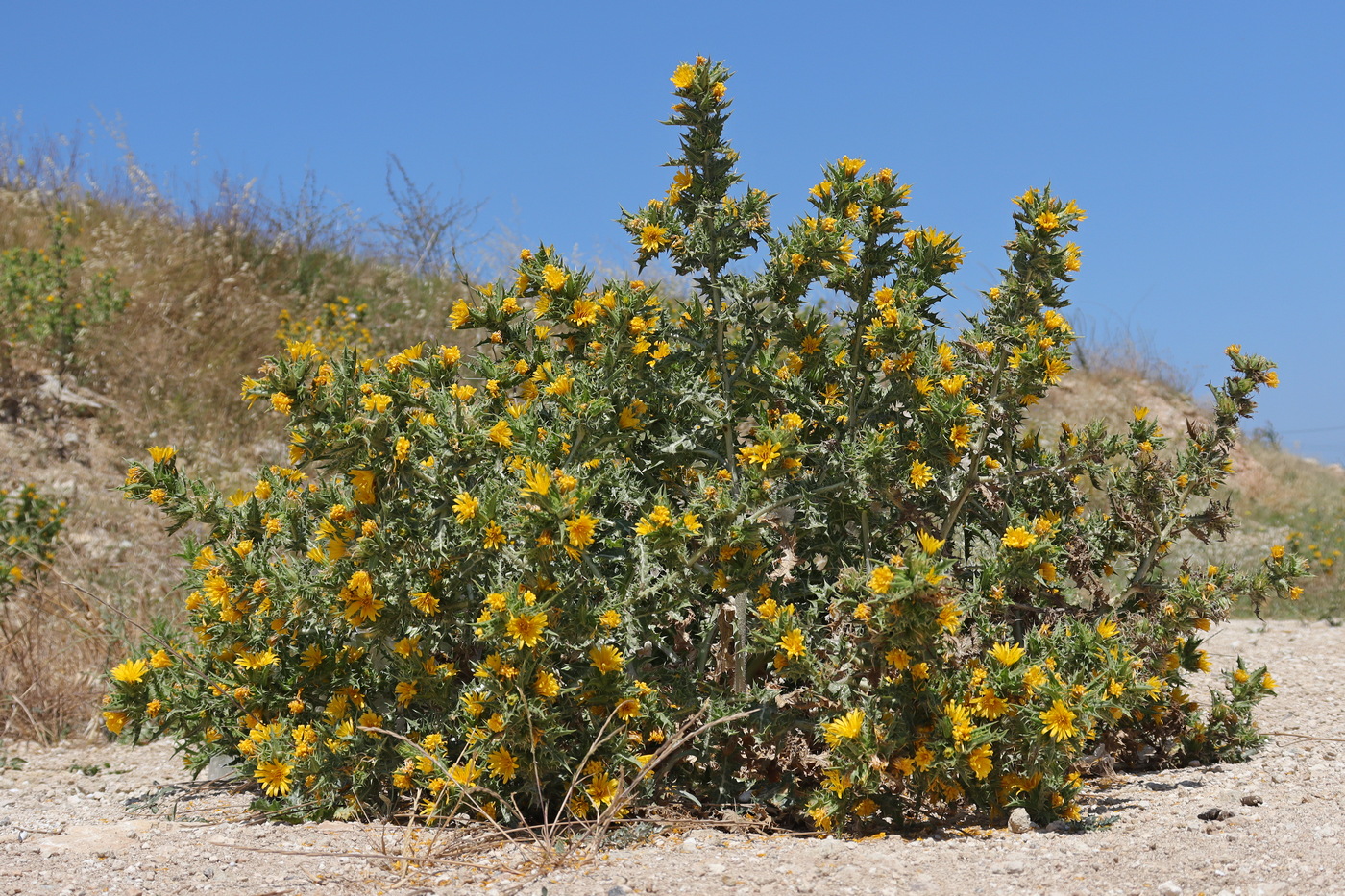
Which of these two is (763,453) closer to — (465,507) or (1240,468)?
(465,507)

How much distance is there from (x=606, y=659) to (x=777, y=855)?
625mm

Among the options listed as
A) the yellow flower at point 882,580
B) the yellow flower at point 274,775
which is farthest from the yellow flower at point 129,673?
the yellow flower at point 882,580

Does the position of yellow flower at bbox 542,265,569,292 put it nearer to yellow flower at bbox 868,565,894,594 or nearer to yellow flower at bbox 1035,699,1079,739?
yellow flower at bbox 868,565,894,594

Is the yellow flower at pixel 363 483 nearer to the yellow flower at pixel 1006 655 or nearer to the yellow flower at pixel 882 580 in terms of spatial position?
the yellow flower at pixel 882 580

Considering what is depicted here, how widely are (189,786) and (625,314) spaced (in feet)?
7.16

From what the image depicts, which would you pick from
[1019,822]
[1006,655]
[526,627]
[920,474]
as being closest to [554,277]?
[526,627]

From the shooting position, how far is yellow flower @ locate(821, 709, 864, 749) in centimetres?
252

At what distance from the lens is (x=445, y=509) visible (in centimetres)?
271

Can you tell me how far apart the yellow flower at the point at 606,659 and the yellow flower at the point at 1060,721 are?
1.06 meters

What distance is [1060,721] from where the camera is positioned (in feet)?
8.42

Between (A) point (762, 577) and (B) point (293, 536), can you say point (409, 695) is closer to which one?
(B) point (293, 536)

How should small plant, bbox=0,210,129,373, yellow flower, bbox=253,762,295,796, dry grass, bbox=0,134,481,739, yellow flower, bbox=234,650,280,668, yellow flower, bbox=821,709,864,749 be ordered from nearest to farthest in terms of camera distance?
yellow flower, bbox=821,709,864,749, yellow flower, bbox=253,762,295,796, yellow flower, bbox=234,650,280,668, dry grass, bbox=0,134,481,739, small plant, bbox=0,210,129,373

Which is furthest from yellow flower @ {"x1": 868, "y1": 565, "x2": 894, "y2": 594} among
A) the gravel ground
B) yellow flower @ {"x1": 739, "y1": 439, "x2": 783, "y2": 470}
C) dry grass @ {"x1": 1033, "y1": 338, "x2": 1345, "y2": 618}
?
dry grass @ {"x1": 1033, "y1": 338, "x2": 1345, "y2": 618}

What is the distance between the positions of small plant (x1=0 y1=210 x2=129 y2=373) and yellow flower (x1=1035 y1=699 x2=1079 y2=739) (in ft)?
27.4
